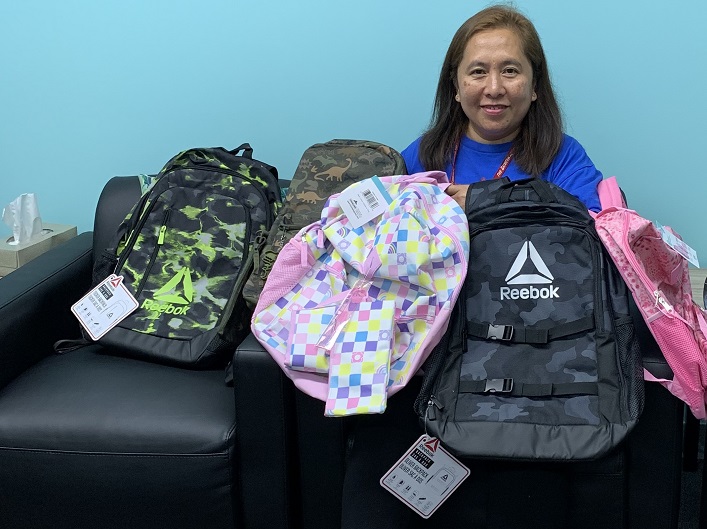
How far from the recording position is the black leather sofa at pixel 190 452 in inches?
62.9

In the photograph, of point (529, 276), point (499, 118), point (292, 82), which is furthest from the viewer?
point (292, 82)

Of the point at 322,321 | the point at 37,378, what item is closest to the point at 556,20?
the point at 322,321

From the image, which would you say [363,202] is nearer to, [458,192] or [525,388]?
[458,192]

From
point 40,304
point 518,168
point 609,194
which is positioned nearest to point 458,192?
point 518,168

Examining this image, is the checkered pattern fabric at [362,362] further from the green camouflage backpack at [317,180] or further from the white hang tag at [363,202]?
the green camouflage backpack at [317,180]

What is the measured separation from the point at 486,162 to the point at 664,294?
0.53 metres

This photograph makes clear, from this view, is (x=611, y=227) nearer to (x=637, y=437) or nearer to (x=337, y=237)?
(x=637, y=437)

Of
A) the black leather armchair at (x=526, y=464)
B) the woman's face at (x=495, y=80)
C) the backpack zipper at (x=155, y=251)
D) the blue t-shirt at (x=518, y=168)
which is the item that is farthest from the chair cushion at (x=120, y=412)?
the woman's face at (x=495, y=80)

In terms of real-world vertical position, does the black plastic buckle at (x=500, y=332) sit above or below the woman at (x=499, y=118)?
below

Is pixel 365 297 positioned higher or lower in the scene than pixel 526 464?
higher

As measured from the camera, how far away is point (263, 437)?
167cm

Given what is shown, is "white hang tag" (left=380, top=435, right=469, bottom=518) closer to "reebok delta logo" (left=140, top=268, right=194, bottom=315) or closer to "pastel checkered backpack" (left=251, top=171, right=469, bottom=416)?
"pastel checkered backpack" (left=251, top=171, right=469, bottom=416)

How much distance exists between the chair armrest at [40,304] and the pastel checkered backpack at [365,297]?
1.85ft

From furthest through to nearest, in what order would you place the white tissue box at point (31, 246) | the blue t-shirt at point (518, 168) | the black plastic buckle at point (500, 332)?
1. the white tissue box at point (31, 246)
2. the blue t-shirt at point (518, 168)
3. the black plastic buckle at point (500, 332)
